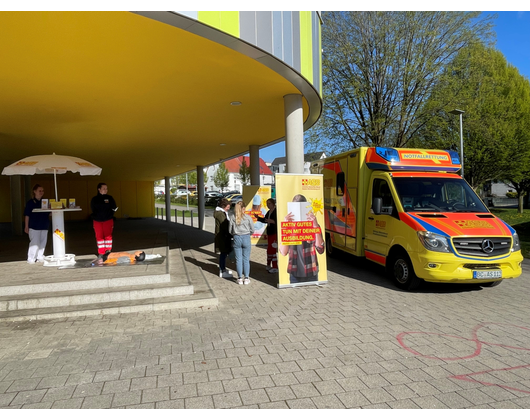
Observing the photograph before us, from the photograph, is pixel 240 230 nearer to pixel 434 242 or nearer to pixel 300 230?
pixel 300 230

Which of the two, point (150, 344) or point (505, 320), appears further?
point (505, 320)

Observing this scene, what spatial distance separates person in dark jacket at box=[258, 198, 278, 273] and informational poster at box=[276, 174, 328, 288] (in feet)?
3.00

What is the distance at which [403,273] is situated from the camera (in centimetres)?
664

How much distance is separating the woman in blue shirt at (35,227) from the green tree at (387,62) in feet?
44.7

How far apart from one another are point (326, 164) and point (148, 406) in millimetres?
7909

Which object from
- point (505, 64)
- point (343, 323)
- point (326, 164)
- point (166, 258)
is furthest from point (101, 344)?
point (505, 64)

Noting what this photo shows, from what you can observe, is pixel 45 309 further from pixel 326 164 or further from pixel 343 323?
pixel 326 164

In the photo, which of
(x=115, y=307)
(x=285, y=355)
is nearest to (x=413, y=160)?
(x=285, y=355)

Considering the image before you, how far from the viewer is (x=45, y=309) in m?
5.39

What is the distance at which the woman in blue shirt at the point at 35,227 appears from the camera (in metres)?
7.99

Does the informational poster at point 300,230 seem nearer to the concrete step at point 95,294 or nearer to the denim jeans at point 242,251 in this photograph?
the denim jeans at point 242,251

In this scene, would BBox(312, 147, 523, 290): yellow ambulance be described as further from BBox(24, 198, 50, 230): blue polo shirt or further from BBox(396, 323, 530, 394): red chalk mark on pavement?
BBox(24, 198, 50, 230): blue polo shirt

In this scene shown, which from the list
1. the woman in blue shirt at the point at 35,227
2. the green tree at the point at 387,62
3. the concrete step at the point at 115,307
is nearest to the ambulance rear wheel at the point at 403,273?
the concrete step at the point at 115,307

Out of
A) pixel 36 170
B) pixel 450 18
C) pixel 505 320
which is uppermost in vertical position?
pixel 450 18
